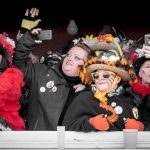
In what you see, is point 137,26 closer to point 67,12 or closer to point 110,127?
point 67,12

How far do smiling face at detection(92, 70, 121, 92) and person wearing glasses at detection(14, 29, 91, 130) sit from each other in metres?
0.23

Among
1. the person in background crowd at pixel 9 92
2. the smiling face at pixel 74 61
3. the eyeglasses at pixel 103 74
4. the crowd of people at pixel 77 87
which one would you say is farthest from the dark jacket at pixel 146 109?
the person in background crowd at pixel 9 92

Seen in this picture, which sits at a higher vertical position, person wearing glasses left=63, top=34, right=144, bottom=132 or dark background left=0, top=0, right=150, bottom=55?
dark background left=0, top=0, right=150, bottom=55

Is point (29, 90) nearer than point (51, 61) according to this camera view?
Yes

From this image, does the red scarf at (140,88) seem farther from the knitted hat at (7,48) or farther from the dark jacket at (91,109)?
the knitted hat at (7,48)

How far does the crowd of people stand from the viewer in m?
2.89

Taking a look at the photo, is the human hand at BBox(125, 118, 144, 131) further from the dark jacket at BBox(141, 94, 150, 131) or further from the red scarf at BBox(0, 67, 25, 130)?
the red scarf at BBox(0, 67, 25, 130)

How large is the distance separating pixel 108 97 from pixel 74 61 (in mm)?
439

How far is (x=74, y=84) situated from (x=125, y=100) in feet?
1.43

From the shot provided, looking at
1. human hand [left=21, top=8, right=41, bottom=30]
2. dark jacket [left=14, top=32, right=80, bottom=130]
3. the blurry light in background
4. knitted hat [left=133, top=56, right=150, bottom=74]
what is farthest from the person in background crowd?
the blurry light in background

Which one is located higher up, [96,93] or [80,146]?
[96,93]

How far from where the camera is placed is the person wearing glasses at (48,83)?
3.14 m

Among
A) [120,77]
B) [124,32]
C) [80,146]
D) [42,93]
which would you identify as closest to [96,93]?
[120,77]

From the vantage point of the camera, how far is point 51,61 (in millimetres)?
3570
